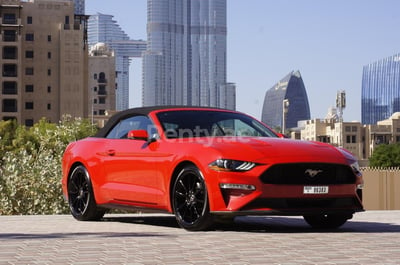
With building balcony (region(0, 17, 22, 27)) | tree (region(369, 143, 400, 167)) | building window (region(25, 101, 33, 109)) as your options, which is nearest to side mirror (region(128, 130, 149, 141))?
building window (region(25, 101, 33, 109))

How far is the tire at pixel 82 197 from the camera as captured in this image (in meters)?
11.6

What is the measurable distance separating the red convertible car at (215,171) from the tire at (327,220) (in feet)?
0.04

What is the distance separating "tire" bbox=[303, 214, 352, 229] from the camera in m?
10.3

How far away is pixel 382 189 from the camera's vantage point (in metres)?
33.0

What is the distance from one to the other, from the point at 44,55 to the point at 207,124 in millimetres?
131364

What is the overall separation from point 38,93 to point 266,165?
434 feet

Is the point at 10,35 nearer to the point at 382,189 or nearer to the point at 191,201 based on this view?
the point at 382,189

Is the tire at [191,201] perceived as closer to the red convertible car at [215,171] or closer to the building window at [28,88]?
the red convertible car at [215,171]

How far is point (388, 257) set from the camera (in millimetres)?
7145

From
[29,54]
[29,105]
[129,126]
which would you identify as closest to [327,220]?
[129,126]

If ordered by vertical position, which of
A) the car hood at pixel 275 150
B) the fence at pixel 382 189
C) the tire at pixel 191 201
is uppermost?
the car hood at pixel 275 150

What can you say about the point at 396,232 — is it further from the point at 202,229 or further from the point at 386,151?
the point at 386,151

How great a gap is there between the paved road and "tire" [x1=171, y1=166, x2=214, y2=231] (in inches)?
6.9

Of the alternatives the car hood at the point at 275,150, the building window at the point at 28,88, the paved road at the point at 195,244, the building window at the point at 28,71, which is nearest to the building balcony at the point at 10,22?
the building window at the point at 28,71
